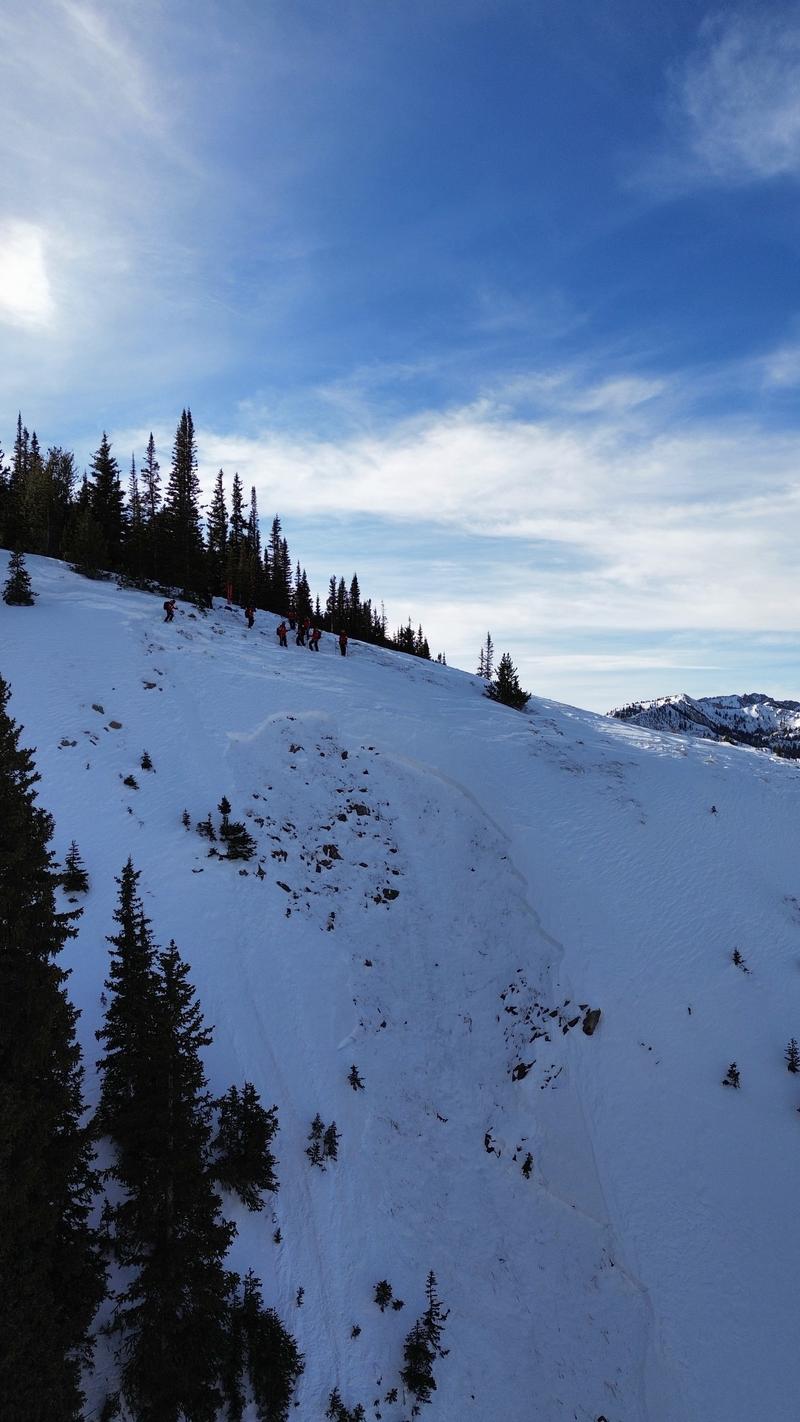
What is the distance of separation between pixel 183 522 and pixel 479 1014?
135ft

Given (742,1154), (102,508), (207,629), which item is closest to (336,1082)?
(742,1154)

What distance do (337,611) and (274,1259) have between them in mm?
67812

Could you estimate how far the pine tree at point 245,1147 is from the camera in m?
11.5

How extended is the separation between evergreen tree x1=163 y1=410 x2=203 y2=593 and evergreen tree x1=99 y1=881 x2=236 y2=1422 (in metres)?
37.7

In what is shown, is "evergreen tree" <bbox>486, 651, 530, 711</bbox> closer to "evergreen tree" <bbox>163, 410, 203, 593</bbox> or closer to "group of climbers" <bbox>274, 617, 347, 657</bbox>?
"group of climbers" <bbox>274, 617, 347, 657</bbox>

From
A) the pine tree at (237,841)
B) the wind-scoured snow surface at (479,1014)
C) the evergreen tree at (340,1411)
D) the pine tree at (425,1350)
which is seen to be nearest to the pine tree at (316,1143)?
the wind-scoured snow surface at (479,1014)

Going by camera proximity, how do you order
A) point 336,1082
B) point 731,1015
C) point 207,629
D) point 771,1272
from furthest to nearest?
point 207,629, point 731,1015, point 336,1082, point 771,1272

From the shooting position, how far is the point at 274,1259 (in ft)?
36.9

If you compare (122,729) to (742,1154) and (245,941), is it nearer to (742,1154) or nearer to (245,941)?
(245,941)

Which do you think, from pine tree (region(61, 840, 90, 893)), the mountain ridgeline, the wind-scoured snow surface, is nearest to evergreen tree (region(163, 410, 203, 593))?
the mountain ridgeline

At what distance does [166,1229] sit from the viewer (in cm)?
905

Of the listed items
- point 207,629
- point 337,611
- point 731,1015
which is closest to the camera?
point 731,1015

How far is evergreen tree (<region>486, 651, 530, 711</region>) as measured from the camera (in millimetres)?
39906

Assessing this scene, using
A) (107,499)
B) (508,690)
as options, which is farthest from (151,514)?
(508,690)
